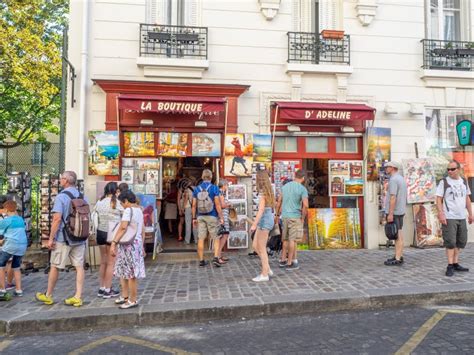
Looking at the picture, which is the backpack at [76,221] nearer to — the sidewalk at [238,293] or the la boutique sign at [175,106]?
the sidewalk at [238,293]

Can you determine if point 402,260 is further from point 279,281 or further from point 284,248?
point 279,281

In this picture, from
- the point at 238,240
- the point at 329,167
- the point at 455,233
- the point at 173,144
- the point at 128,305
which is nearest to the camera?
the point at 128,305

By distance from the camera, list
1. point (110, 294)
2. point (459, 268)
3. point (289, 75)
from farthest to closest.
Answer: point (289, 75), point (459, 268), point (110, 294)

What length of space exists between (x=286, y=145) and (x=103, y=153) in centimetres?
399

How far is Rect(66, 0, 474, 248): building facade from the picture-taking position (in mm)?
8172

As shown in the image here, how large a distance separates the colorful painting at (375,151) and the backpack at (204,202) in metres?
4.01

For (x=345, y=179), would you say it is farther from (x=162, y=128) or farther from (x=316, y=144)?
(x=162, y=128)

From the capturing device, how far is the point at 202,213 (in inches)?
289

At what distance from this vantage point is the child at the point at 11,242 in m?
5.43

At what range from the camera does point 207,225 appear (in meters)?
7.39

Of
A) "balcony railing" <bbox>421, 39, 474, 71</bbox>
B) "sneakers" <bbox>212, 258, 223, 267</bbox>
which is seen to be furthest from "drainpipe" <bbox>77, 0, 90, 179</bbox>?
"balcony railing" <bbox>421, 39, 474, 71</bbox>

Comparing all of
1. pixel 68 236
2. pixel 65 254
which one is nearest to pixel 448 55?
pixel 68 236

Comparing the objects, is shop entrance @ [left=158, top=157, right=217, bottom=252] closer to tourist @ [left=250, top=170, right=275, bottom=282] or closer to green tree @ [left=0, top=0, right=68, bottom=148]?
tourist @ [left=250, top=170, right=275, bottom=282]

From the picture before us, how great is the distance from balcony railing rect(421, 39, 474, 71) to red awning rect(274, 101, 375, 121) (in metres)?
2.41
